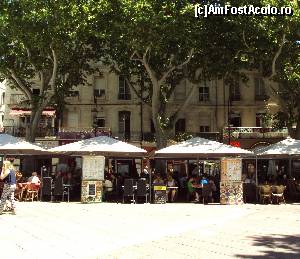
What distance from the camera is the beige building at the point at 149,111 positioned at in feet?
129

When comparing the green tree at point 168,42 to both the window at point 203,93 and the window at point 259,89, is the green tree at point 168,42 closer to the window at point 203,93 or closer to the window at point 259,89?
the window at point 203,93

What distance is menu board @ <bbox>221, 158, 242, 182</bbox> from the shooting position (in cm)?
1931

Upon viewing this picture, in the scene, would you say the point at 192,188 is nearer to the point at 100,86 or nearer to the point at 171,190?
the point at 171,190

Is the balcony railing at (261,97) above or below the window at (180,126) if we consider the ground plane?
above

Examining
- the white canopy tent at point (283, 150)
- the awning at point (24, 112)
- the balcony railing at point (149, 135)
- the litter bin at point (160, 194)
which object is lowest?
the litter bin at point (160, 194)

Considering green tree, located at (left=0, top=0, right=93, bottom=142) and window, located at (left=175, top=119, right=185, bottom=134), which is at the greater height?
green tree, located at (left=0, top=0, right=93, bottom=142)

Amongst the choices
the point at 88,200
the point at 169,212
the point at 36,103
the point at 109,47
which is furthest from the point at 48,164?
the point at 169,212

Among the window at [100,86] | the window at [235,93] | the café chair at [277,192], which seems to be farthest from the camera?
the window at [100,86]

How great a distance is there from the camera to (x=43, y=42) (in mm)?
24859

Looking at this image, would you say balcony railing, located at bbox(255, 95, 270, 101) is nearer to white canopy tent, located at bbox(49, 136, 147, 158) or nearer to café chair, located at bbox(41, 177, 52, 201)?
white canopy tent, located at bbox(49, 136, 147, 158)

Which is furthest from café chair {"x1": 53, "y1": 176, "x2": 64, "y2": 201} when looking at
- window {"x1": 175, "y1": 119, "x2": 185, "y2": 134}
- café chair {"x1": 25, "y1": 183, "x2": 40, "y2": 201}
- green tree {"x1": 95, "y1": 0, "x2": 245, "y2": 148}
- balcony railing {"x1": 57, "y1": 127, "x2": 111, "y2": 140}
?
window {"x1": 175, "y1": 119, "x2": 185, "y2": 134}

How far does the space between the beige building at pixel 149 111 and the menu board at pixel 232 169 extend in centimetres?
1951

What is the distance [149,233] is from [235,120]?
2939cm

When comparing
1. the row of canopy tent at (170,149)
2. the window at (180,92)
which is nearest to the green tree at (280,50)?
the row of canopy tent at (170,149)
